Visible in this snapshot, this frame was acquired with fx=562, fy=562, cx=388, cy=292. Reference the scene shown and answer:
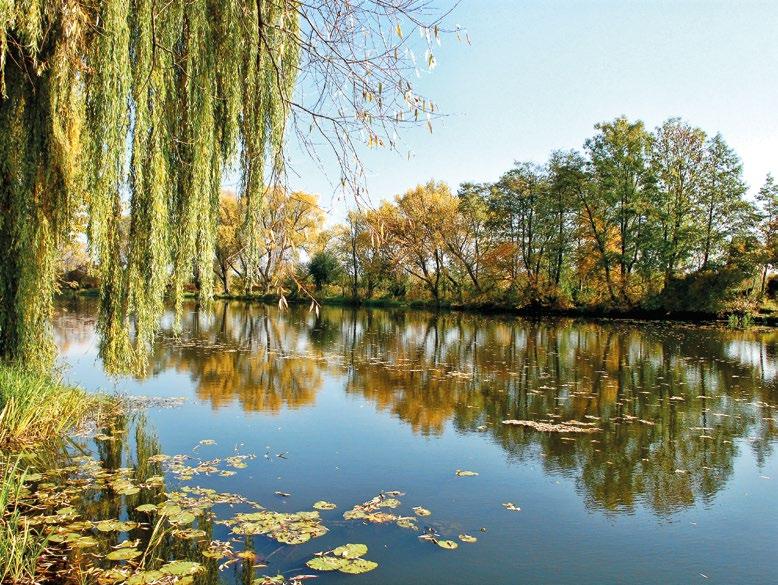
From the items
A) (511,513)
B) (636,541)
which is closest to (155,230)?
(511,513)

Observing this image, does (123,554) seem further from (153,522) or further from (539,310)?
(539,310)

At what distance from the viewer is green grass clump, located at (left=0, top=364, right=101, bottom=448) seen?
5.19 metres

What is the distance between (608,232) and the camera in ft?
102

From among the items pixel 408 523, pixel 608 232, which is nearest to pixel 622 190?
pixel 608 232

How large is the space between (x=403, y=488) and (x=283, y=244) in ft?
11.6

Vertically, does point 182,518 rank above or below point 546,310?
below

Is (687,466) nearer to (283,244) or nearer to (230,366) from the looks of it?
(283,244)

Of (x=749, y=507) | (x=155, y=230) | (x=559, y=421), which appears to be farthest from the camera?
(x=559, y=421)

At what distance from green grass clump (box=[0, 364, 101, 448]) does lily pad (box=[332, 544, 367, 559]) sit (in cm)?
352

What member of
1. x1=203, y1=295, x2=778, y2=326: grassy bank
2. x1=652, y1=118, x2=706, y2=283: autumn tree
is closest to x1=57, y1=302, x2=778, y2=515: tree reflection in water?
x1=203, y1=295, x2=778, y2=326: grassy bank

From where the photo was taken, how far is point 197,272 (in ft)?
12.0

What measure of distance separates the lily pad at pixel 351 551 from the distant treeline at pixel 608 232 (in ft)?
61.1

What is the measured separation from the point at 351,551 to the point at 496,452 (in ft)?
9.69

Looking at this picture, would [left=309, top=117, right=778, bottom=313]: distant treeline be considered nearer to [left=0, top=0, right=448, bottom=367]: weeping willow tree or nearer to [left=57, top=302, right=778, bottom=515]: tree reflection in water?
[left=57, top=302, right=778, bottom=515]: tree reflection in water
